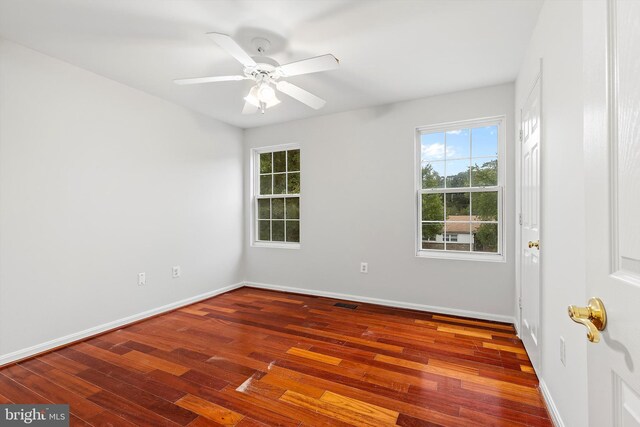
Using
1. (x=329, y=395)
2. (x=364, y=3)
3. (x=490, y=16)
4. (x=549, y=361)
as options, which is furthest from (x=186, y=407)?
(x=490, y=16)

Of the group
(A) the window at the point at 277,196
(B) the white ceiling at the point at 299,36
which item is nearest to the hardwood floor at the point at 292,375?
(A) the window at the point at 277,196

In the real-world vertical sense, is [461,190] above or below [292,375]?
above

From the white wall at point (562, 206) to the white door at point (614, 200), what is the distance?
739 mm

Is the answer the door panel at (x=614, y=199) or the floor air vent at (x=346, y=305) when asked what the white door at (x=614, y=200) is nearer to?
the door panel at (x=614, y=199)

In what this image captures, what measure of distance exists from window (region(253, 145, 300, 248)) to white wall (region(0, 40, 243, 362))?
80 cm

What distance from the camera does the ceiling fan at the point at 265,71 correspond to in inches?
74.6

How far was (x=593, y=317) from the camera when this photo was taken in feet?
2.05

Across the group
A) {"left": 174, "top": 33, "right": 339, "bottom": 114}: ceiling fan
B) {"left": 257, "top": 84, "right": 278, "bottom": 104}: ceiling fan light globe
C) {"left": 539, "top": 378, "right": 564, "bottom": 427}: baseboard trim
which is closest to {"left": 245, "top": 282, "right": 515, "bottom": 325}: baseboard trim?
{"left": 539, "top": 378, "right": 564, "bottom": 427}: baseboard trim

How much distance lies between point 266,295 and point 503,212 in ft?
9.98

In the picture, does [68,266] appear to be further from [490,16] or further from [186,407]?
[490,16]

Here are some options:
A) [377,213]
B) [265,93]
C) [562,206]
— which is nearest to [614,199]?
[562,206]

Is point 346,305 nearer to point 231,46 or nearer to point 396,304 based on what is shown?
point 396,304

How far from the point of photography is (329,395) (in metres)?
1.84

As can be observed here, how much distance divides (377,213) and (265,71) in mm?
2071
